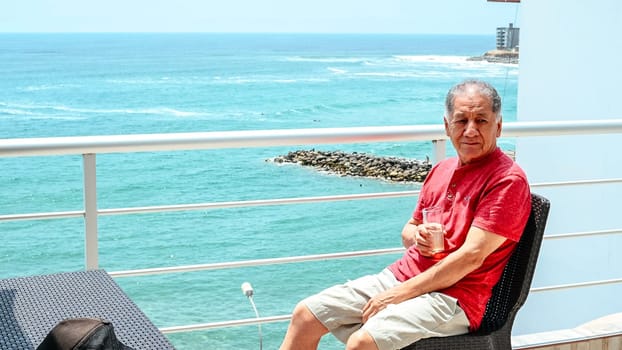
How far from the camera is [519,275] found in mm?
2357

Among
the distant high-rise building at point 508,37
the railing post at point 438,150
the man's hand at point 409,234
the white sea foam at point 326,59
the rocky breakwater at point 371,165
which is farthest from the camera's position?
the white sea foam at point 326,59

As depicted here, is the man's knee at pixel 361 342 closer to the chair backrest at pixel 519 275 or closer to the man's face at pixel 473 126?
the chair backrest at pixel 519 275

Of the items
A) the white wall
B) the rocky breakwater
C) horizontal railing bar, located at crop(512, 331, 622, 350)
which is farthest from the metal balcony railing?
the rocky breakwater

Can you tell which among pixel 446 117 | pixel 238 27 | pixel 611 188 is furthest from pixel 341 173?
pixel 446 117

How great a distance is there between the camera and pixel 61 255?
25938 millimetres

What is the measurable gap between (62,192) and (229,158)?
5.80 meters

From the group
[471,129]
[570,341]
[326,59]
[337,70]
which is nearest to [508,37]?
[337,70]

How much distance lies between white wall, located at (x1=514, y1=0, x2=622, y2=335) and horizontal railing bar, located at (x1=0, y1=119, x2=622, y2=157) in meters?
6.74

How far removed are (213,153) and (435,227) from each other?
95.2 feet

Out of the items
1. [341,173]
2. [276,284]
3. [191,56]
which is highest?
[191,56]

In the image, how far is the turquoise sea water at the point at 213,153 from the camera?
24531 millimetres

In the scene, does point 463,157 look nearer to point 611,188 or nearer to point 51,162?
point 611,188

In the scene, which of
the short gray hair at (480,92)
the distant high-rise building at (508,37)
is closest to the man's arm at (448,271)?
the short gray hair at (480,92)

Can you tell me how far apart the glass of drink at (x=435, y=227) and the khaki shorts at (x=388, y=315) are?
130 millimetres
